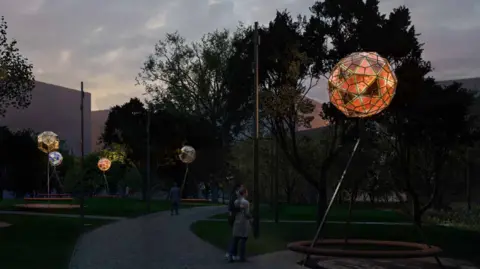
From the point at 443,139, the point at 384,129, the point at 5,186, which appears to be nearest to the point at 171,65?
the point at 5,186

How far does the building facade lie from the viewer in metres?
87.3

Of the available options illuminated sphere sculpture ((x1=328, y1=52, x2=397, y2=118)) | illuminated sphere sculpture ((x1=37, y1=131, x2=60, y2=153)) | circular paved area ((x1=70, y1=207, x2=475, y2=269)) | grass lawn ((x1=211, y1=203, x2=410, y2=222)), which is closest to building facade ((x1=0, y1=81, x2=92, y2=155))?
illuminated sphere sculpture ((x1=37, y1=131, x2=60, y2=153))

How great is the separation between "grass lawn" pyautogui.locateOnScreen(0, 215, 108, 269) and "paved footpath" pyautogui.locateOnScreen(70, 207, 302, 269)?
40cm

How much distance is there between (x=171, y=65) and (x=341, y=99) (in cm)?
4731

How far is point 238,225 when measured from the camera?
14.1 m

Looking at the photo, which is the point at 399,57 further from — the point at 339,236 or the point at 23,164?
the point at 23,164

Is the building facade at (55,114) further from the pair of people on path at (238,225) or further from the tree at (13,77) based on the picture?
the pair of people on path at (238,225)

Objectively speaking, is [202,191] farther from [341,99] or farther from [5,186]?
[341,99]

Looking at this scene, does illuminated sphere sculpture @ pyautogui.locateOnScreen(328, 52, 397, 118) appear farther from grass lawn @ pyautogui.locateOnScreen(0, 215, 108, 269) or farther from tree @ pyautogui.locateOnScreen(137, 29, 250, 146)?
tree @ pyautogui.locateOnScreen(137, 29, 250, 146)

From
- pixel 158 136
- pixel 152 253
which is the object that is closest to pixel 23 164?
pixel 158 136

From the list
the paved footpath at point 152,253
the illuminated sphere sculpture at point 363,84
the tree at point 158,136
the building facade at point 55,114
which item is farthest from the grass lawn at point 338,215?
the building facade at point 55,114

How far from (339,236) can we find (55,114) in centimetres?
7780

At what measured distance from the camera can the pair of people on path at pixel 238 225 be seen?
45.9 feet

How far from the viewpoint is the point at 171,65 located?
194ft
